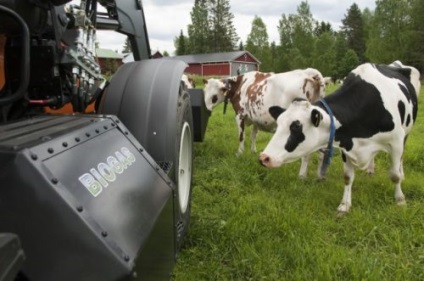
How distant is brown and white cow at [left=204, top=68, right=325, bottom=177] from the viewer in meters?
6.09

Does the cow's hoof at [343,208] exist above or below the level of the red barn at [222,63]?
above

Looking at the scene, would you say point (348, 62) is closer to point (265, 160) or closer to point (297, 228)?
point (265, 160)

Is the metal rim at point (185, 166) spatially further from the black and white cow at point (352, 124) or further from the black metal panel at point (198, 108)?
the black metal panel at point (198, 108)

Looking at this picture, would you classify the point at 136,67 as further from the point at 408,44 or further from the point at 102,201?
the point at 408,44

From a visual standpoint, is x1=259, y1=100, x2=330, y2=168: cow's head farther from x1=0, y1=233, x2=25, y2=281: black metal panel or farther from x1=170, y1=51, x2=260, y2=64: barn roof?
x1=170, y1=51, x2=260, y2=64: barn roof

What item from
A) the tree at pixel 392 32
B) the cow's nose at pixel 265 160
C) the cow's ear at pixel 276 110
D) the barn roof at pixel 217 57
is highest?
the cow's ear at pixel 276 110

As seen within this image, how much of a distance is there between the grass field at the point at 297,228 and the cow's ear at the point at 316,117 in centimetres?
84

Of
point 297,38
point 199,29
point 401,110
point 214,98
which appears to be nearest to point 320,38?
point 297,38

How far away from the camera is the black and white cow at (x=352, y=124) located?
3.94 meters

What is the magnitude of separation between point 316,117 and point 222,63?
182 feet

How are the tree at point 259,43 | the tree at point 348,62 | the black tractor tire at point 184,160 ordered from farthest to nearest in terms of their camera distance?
the tree at point 259,43, the tree at point 348,62, the black tractor tire at point 184,160

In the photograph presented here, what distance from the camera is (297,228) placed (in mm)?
3531

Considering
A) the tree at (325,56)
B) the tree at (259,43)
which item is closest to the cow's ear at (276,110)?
the tree at (325,56)

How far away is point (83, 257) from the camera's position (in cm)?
107
